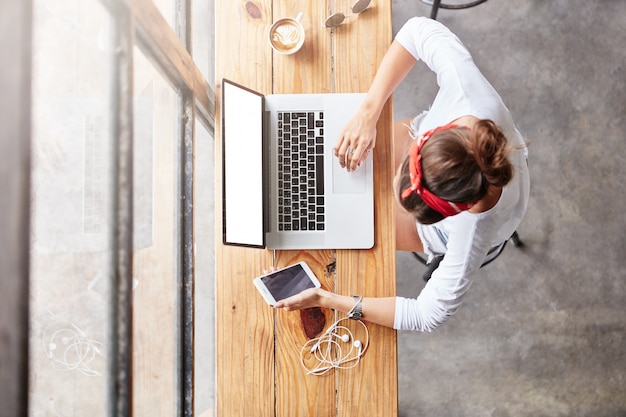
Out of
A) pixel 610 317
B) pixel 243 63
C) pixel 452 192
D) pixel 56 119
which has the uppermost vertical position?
pixel 243 63

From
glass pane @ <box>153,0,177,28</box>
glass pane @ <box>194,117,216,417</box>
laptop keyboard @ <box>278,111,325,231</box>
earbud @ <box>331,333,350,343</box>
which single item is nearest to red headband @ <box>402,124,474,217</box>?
laptop keyboard @ <box>278,111,325,231</box>

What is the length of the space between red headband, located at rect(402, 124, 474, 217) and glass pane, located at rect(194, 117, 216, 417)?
3.26 feet

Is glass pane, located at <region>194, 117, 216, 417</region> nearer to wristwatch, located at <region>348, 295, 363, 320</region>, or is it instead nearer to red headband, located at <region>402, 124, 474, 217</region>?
wristwatch, located at <region>348, 295, 363, 320</region>

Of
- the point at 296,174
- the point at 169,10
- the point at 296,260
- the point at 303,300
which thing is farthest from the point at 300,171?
the point at 169,10

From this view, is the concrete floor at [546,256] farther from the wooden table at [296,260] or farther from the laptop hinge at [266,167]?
the laptop hinge at [266,167]

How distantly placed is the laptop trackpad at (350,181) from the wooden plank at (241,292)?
0.87 feet

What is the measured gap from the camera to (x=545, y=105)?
217 cm

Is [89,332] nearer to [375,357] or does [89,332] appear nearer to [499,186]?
[375,357]

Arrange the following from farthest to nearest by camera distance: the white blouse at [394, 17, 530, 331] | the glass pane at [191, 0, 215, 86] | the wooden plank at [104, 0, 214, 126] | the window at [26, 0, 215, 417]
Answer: the glass pane at [191, 0, 215, 86]
the white blouse at [394, 17, 530, 331]
the wooden plank at [104, 0, 214, 126]
the window at [26, 0, 215, 417]

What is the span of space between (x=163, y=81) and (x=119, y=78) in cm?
38

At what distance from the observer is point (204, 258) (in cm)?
213

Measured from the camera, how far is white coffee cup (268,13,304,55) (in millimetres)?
1375

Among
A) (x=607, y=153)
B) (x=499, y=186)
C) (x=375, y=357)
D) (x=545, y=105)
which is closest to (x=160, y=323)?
(x=375, y=357)

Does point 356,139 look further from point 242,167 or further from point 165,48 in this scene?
point 165,48
